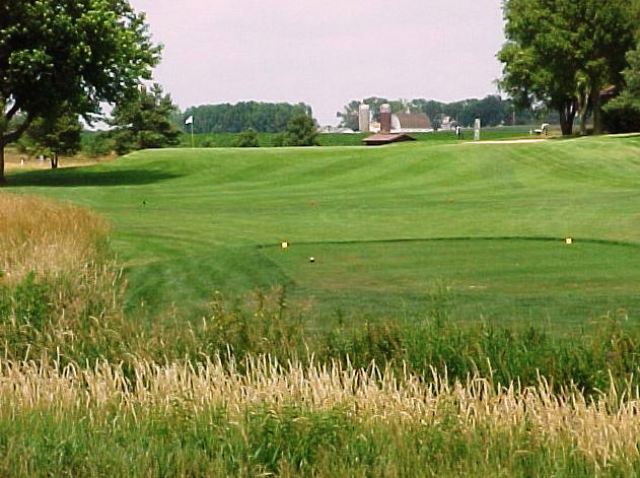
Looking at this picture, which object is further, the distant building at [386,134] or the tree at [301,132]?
the distant building at [386,134]

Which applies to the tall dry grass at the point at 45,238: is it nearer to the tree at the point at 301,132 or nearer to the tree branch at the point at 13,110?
the tree branch at the point at 13,110

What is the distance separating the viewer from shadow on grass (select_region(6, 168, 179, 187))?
44.2 m

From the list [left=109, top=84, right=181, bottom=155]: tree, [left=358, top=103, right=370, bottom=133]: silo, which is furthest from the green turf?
[left=358, top=103, right=370, bottom=133]: silo

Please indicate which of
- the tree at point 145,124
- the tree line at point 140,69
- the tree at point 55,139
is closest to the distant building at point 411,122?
the tree line at point 140,69

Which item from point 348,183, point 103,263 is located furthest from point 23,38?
point 103,263

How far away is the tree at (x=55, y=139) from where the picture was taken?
240ft

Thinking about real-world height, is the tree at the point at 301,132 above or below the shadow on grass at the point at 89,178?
above

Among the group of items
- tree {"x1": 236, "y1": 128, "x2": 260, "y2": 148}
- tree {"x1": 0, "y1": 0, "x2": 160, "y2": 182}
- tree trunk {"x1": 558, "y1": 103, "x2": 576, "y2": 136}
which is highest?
tree {"x1": 0, "y1": 0, "x2": 160, "y2": 182}

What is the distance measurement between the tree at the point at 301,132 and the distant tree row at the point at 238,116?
2872 inches

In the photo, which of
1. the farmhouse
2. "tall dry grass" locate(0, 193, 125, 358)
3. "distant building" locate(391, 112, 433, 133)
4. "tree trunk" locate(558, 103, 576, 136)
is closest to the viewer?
"tall dry grass" locate(0, 193, 125, 358)

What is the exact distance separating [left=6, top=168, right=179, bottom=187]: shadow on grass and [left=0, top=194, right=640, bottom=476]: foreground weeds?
33.5m

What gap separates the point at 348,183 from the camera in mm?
42188

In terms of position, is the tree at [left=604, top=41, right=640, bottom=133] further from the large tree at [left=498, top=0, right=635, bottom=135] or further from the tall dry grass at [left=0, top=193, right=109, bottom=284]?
the tall dry grass at [left=0, top=193, right=109, bottom=284]

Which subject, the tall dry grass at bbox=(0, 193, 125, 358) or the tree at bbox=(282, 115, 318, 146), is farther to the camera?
the tree at bbox=(282, 115, 318, 146)
